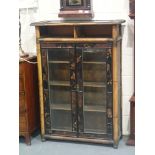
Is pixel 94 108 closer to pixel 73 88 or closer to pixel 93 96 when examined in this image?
pixel 93 96

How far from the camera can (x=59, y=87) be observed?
3.32 metres

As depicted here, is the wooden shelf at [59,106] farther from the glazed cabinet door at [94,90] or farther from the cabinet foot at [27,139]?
the cabinet foot at [27,139]

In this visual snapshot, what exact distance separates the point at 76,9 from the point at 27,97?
1.09m

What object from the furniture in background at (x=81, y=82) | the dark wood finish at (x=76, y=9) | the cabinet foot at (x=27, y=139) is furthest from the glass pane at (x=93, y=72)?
the cabinet foot at (x=27, y=139)

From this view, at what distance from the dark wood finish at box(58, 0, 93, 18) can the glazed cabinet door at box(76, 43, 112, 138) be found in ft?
1.35

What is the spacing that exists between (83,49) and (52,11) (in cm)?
71

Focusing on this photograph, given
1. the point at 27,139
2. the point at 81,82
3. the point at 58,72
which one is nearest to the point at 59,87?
the point at 58,72

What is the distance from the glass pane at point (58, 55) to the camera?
10.5 ft

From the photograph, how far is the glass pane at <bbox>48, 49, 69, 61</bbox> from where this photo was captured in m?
3.19

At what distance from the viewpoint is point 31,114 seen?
11.1ft

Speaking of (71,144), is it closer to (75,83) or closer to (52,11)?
(75,83)

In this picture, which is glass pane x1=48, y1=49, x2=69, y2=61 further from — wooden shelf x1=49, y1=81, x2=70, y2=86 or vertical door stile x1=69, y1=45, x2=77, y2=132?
wooden shelf x1=49, y1=81, x2=70, y2=86

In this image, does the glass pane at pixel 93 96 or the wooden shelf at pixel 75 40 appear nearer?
the wooden shelf at pixel 75 40

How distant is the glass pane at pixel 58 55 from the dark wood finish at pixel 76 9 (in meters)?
0.42
